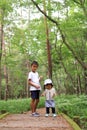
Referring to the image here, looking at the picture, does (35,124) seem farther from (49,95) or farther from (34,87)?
(49,95)

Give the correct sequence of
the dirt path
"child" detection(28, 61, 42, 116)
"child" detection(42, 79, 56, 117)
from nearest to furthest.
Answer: the dirt path → "child" detection(28, 61, 42, 116) → "child" detection(42, 79, 56, 117)

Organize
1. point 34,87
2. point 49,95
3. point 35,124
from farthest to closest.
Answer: point 49,95
point 34,87
point 35,124

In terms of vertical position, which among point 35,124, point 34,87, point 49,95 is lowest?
point 35,124

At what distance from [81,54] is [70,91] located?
18043 mm

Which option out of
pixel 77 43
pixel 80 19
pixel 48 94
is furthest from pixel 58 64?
pixel 48 94

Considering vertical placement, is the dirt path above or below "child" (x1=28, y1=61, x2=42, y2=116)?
below

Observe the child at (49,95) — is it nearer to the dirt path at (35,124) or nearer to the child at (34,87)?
the child at (34,87)

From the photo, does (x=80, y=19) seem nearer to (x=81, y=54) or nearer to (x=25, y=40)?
(x=81, y=54)

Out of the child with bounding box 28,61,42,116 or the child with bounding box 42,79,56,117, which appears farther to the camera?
the child with bounding box 42,79,56,117

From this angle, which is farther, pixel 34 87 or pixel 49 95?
pixel 49 95

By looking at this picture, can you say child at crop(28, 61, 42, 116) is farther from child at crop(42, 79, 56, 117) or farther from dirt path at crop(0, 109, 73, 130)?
dirt path at crop(0, 109, 73, 130)

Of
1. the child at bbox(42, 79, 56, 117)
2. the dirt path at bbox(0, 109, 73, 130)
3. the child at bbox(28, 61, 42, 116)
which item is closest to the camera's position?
the dirt path at bbox(0, 109, 73, 130)

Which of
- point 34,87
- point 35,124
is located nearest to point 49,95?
point 34,87

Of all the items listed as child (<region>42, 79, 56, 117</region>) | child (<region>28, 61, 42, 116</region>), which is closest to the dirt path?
child (<region>28, 61, 42, 116</region>)
